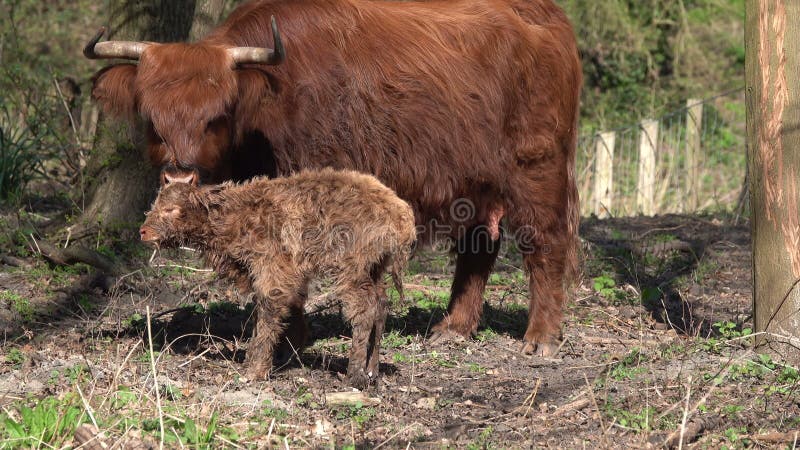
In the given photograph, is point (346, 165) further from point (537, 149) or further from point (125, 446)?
point (125, 446)

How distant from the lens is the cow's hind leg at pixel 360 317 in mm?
4961

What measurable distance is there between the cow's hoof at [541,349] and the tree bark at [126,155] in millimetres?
3157

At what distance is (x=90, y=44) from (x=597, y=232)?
5.34 m

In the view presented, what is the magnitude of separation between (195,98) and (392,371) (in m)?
1.79

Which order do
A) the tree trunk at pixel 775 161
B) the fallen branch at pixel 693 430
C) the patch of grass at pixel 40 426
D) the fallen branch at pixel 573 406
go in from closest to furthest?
the patch of grass at pixel 40 426 → the fallen branch at pixel 693 430 → the fallen branch at pixel 573 406 → the tree trunk at pixel 775 161

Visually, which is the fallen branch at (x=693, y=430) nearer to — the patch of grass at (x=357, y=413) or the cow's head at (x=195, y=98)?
the patch of grass at (x=357, y=413)

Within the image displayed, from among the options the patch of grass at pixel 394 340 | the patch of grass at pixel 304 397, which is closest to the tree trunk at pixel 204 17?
the patch of grass at pixel 394 340

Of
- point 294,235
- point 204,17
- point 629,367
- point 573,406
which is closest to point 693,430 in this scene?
point 573,406

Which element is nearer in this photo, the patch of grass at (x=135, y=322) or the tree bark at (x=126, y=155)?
the patch of grass at (x=135, y=322)

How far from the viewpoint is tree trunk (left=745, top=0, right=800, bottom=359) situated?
17.4 feet

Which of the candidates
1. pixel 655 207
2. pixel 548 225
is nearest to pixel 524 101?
pixel 548 225

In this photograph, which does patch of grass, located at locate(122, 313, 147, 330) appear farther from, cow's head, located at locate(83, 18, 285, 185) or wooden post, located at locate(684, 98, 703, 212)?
wooden post, located at locate(684, 98, 703, 212)

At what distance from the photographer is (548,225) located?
263 inches

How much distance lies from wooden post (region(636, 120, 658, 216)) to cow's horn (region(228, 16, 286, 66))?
746 centimetres
